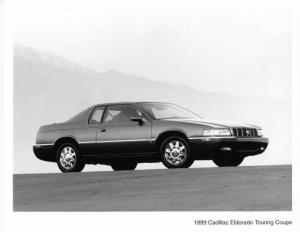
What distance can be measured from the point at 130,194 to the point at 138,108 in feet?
8.07

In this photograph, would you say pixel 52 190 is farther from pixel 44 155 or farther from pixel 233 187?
pixel 233 187

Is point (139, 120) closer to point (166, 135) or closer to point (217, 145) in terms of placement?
point (166, 135)

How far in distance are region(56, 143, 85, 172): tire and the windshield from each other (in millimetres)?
1880

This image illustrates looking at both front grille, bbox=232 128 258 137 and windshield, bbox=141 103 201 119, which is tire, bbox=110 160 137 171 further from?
front grille, bbox=232 128 258 137

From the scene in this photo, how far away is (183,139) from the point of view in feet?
46.8

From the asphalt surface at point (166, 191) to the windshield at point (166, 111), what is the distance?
46.3 inches

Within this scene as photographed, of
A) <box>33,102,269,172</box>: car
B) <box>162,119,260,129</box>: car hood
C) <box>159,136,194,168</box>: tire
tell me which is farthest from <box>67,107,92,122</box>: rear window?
<box>162,119,260,129</box>: car hood

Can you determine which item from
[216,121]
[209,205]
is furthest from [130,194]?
[216,121]

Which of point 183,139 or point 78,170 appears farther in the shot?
point 78,170

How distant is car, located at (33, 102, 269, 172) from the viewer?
14117mm

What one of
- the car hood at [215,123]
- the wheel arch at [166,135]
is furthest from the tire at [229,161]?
the wheel arch at [166,135]

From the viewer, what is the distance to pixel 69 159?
15719 millimetres

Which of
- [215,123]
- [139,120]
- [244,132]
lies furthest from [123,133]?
[244,132]

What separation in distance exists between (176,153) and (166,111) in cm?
111
